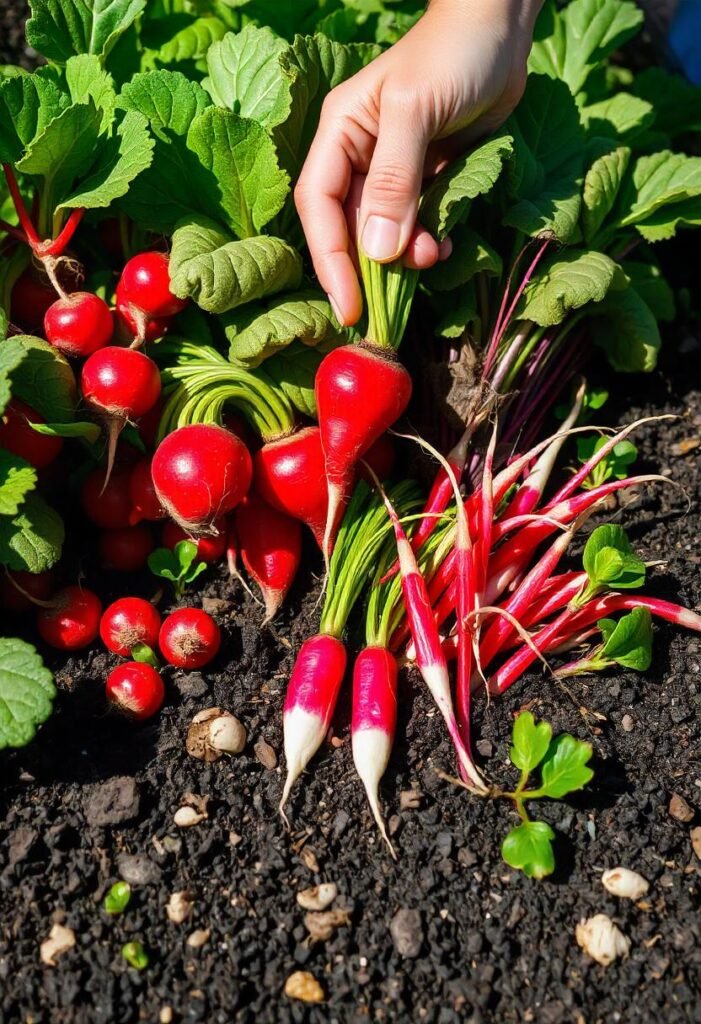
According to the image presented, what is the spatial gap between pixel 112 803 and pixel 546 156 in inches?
88.9

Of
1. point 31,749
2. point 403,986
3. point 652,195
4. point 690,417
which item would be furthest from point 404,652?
point 652,195

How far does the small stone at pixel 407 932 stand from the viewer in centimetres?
192

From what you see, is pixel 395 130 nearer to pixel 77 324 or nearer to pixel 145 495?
pixel 77 324

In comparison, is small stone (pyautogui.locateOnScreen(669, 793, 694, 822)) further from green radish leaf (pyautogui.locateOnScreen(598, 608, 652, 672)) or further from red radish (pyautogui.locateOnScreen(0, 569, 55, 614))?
red radish (pyautogui.locateOnScreen(0, 569, 55, 614))

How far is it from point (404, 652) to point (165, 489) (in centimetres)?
77

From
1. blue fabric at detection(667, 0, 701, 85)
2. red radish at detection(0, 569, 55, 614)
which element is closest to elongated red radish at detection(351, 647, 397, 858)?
red radish at detection(0, 569, 55, 614)

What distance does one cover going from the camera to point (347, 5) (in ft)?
10.7

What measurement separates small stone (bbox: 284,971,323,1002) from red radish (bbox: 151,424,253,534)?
3.62ft

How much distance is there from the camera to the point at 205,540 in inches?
102

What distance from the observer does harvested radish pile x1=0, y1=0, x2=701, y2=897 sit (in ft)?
7.41

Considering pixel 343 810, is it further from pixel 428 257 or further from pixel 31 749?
pixel 428 257

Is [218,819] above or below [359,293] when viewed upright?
below

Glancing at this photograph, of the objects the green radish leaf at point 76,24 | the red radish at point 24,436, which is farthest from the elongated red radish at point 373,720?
the green radish leaf at point 76,24

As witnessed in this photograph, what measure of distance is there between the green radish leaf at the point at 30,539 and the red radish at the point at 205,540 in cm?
36
